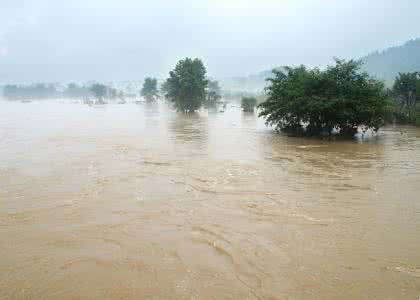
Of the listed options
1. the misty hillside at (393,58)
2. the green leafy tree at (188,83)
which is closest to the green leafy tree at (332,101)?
the green leafy tree at (188,83)

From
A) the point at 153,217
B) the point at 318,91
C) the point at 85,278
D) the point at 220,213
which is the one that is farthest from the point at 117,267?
the point at 318,91

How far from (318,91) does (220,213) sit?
47.2ft

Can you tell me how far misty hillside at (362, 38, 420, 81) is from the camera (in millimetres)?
159762

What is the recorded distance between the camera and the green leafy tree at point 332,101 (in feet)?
62.7

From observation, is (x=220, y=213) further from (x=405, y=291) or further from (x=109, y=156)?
(x=109, y=156)

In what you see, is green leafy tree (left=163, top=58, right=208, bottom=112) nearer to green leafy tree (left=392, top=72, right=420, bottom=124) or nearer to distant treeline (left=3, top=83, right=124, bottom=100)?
green leafy tree (left=392, top=72, right=420, bottom=124)

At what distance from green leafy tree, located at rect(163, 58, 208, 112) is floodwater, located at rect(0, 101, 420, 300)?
104 feet

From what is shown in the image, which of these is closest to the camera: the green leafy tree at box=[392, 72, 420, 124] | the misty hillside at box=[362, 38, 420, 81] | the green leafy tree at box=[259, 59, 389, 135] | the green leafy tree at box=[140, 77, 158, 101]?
the green leafy tree at box=[259, 59, 389, 135]

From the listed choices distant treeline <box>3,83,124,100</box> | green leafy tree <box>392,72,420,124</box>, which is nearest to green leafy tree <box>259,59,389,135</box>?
green leafy tree <box>392,72,420,124</box>

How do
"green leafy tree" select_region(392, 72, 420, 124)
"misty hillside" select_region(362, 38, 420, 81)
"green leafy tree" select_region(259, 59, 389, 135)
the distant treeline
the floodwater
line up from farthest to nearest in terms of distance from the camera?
"misty hillside" select_region(362, 38, 420, 81)
the distant treeline
"green leafy tree" select_region(392, 72, 420, 124)
"green leafy tree" select_region(259, 59, 389, 135)
the floodwater

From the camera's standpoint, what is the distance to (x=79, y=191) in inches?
365

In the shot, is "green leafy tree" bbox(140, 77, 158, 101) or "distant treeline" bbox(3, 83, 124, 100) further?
"distant treeline" bbox(3, 83, 124, 100)

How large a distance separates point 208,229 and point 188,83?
38.5m

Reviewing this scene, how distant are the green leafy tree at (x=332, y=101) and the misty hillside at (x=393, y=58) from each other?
145694mm
